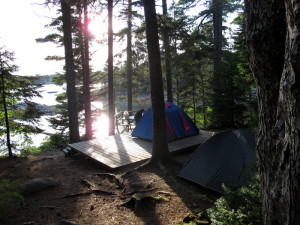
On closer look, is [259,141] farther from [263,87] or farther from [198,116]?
[198,116]

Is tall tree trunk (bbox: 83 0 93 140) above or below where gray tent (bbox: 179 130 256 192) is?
above

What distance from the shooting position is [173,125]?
369 inches

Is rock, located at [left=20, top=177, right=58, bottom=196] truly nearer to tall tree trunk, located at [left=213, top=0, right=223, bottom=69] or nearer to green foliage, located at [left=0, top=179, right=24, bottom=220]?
green foliage, located at [left=0, top=179, right=24, bottom=220]

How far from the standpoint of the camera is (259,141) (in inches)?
105

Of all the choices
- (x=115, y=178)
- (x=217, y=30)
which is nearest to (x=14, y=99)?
(x=115, y=178)

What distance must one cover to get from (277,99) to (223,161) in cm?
316

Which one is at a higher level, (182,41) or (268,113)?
(182,41)

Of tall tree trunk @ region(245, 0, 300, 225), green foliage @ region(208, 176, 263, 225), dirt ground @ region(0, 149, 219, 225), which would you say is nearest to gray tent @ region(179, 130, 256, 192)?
dirt ground @ region(0, 149, 219, 225)

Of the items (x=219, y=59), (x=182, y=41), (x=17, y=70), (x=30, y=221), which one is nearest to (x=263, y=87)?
(x=30, y=221)

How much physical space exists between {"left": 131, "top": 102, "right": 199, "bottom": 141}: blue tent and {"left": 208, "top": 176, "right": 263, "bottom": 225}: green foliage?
5.50m

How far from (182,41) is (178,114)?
2875 mm

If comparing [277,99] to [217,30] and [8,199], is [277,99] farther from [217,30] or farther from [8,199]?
[217,30]

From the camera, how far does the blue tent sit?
9.21 metres

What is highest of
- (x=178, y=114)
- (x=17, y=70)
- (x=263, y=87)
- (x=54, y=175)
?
(x=17, y=70)
